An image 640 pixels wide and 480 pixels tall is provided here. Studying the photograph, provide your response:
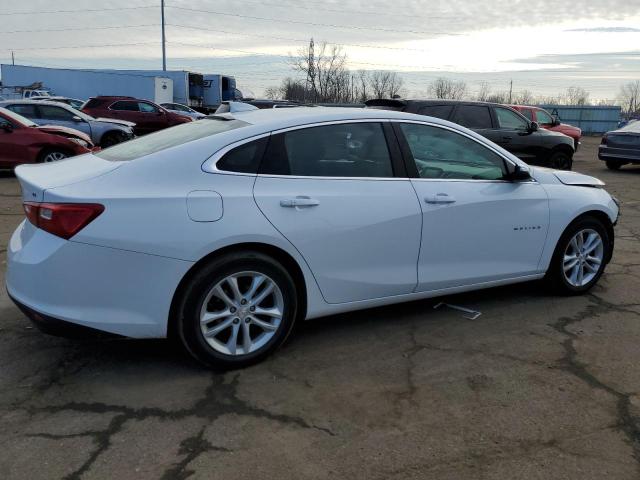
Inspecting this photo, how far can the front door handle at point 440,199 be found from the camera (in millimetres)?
4011

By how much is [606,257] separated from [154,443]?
4117 millimetres

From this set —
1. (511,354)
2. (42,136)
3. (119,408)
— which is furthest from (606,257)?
(42,136)

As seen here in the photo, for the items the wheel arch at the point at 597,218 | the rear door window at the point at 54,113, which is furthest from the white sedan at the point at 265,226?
the rear door window at the point at 54,113

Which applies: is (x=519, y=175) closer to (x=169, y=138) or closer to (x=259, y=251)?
(x=259, y=251)

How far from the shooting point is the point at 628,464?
8.87 ft

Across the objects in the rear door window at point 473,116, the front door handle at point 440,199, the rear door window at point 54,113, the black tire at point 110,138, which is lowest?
the black tire at point 110,138

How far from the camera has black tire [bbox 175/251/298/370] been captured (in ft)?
10.8

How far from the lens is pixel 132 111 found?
2166 centimetres

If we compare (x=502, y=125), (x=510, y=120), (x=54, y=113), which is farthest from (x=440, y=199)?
(x=54, y=113)

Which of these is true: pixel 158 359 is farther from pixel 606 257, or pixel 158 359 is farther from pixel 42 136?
pixel 42 136

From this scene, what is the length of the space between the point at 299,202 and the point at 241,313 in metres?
0.75

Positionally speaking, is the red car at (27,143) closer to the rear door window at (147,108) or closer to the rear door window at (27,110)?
the rear door window at (27,110)

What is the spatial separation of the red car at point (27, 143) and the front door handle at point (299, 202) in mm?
9111

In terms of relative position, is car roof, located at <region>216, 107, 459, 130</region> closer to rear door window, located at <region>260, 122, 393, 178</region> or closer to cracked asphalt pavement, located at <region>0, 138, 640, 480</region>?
rear door window, located at <region>260, 122, 393, 178</region>
